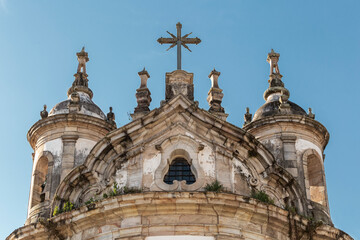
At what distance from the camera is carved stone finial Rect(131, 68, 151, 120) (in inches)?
851

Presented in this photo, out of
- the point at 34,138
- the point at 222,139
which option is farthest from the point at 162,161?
the point at 34,138

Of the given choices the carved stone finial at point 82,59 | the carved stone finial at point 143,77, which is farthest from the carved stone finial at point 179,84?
the carved stone finial at point 82,59

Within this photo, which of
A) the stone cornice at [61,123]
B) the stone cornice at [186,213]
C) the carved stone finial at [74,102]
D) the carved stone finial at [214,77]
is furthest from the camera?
the carved stone finial at [74,102]

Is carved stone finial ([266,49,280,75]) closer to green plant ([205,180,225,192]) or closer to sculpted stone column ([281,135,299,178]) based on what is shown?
sculpted stone column ([281,135,299,178])

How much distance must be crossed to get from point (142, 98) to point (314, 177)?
6275 mm

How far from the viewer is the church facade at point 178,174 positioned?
60.8ft

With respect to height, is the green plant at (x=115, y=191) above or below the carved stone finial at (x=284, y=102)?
below

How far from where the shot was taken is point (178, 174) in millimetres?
19922

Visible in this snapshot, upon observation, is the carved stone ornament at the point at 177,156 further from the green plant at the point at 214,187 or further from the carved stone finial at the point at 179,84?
the carved stone finial at the point at 179,84

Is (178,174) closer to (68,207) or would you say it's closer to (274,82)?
(68,207)

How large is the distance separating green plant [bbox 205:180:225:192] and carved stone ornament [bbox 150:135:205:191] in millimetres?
214

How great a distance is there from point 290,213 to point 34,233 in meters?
7.15

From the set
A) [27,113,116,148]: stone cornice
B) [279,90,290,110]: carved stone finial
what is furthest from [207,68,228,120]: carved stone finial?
[27,113,116,148]: stone cornice

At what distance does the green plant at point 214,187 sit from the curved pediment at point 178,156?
55cm
